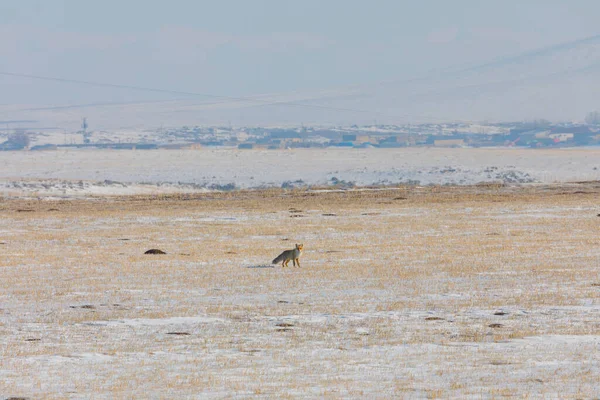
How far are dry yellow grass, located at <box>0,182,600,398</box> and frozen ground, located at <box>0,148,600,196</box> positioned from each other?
37640 mm

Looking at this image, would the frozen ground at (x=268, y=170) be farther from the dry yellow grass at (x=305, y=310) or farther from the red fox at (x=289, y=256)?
the red fox at (x=289, y=256)

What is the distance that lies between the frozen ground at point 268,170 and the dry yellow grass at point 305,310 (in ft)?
123

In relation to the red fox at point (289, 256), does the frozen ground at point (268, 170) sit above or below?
below

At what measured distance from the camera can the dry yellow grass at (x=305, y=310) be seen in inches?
505

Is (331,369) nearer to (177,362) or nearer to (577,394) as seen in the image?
(177,362)

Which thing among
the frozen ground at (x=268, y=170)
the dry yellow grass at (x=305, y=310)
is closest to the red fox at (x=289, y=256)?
the dry yellow grass at (x=305, y=310)

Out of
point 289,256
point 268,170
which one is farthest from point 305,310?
point 268,170

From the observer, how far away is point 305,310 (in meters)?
18.7

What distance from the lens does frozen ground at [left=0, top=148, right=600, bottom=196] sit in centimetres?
7812

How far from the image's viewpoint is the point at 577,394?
11727 mm

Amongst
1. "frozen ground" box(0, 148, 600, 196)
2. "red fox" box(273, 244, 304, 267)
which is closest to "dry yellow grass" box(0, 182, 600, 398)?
"red fox" box(273, 244, 304, 267)

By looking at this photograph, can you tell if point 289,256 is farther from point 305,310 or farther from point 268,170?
point 268,170

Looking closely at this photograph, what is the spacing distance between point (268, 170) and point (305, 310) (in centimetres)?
7682

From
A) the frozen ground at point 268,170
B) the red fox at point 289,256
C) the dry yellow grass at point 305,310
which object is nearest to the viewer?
the dry yellow grass at point 305,310
